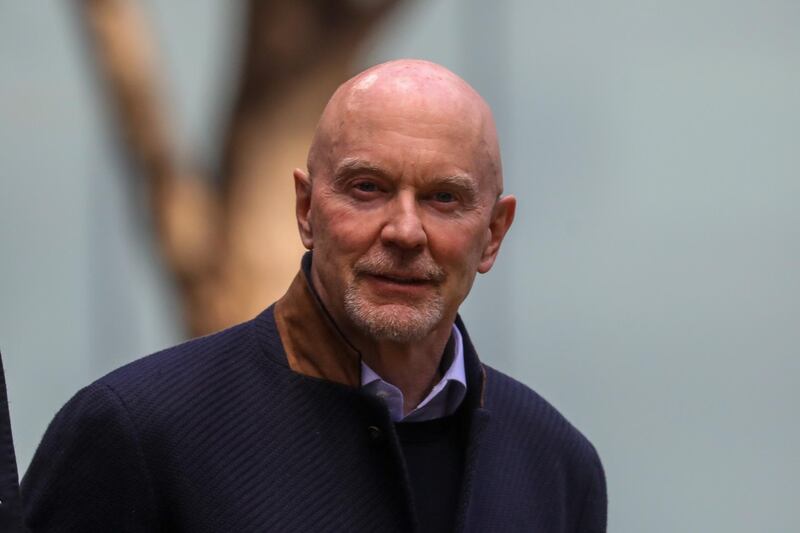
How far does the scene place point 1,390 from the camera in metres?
2.55

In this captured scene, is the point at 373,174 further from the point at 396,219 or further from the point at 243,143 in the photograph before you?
the point at 243,143

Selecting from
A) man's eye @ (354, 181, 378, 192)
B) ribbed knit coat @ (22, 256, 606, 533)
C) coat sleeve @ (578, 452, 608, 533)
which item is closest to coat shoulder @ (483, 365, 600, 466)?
coat sleeve @ (578, 452, 608, 533)

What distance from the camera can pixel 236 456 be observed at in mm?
3102

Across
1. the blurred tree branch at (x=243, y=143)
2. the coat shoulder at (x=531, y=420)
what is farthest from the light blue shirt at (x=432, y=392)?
the blurred tree branch at (x=243, y=143)

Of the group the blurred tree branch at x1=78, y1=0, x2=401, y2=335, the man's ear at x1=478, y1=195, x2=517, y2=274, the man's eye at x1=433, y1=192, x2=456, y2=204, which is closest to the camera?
the man's eye at x1=433, y1=192, x2=456, y2=204

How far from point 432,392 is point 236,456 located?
1.13ft

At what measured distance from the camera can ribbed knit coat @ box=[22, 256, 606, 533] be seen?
3043 mm

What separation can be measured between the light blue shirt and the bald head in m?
0.29

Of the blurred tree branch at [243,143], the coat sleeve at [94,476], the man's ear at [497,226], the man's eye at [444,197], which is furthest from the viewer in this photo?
the blurred tree branch at [243,143]

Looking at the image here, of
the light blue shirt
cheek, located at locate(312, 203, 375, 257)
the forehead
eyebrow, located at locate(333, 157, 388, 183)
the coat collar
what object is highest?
the forehead

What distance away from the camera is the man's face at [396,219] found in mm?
3088

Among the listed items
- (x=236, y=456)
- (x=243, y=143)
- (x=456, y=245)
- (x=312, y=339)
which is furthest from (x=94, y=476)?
(x=243, y=143)

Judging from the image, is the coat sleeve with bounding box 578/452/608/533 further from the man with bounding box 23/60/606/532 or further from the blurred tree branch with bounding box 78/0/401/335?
the blurred tree branch with bounding box 78/0/401/335

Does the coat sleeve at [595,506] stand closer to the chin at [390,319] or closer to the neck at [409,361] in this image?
the neck at [409,361]
